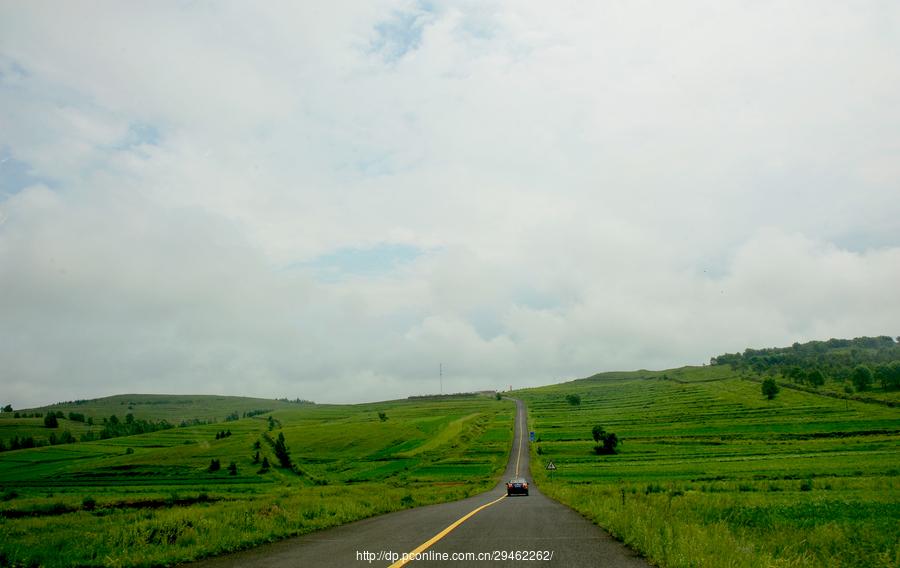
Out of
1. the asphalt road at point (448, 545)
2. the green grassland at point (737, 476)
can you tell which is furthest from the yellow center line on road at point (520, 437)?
the asphalt road at point (448, 545)

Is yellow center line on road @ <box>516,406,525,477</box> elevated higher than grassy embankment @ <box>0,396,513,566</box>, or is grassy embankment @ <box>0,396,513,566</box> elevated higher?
grassy embankment @ <box>0,396,513,566</box>

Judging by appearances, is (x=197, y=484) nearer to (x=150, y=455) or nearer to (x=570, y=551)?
(x=150, y=455)

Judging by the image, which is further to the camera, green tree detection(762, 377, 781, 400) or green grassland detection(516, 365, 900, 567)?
green tree detection(762, 377, 781, 400)

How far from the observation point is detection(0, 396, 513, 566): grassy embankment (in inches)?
526

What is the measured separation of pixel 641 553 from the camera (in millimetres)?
10898

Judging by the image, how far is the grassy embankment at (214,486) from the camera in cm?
1337

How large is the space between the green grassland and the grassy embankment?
8.48 m

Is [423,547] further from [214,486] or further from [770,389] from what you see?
[770,389]

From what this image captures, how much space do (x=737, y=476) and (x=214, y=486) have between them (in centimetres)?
7464

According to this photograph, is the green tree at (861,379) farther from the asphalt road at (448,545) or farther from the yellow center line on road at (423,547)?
the yellow center line on road at (423,547)

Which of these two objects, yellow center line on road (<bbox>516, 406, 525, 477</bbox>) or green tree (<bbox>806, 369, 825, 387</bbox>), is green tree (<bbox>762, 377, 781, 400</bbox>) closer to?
green tree (<bbox>806, 369, 825, 387</bbox>)

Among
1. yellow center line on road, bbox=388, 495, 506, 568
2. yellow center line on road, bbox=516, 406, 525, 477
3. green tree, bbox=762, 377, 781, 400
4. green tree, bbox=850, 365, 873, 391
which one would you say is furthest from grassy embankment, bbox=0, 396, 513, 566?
green tree, bbox=850, 365, 873, 391

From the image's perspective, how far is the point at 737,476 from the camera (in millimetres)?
62219

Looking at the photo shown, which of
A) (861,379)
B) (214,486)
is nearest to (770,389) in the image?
(861,379)
